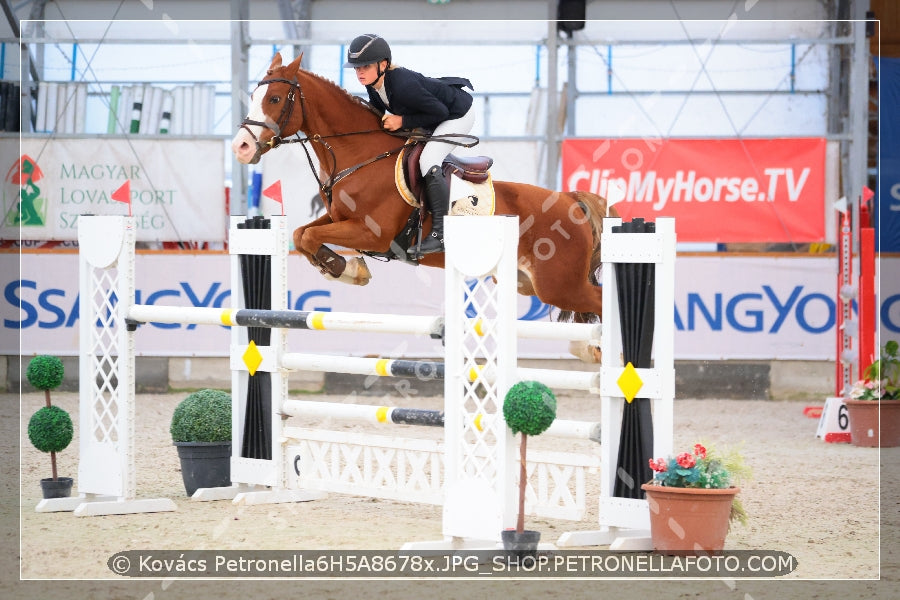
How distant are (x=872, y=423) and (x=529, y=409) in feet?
14.8

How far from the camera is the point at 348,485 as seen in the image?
5055 mm

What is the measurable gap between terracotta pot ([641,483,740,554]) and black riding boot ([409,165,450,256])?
5.40ft

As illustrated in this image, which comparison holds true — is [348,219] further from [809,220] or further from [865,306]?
[809,220]

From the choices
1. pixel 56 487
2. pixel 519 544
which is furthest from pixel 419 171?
pixel 56 487

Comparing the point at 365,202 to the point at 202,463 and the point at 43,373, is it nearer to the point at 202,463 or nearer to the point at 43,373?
the point at 202,463

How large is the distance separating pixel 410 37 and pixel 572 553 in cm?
919

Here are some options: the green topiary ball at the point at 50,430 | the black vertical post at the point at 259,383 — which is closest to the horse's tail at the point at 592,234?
the black vertical post at the point at 259,383

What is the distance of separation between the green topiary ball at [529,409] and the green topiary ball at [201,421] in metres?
2.01

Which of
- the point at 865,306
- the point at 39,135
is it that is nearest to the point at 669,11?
the point at 865,306

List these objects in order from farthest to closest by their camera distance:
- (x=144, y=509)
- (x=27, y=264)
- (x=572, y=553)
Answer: (x=27, y=264), (x=144, y=509), (x=572, y=553)

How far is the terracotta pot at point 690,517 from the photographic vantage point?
3988 millimetres

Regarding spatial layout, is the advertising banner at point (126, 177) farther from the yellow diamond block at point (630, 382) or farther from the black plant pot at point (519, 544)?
the black plant pot at point (519, 544)

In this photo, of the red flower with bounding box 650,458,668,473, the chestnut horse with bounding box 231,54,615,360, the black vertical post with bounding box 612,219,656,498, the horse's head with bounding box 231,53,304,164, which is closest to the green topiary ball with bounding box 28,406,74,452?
the chestnut horse with bounding box 231,54,615,360

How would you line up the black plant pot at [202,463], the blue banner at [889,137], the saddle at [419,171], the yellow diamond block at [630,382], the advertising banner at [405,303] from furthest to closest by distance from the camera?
1. the blue banner at [889,137]
2. the advertising banner at [405,303]
3. the black plant pot at [202,463]
4. the saddle at [419,171]
5. the yellow diamond block at [630,382]
